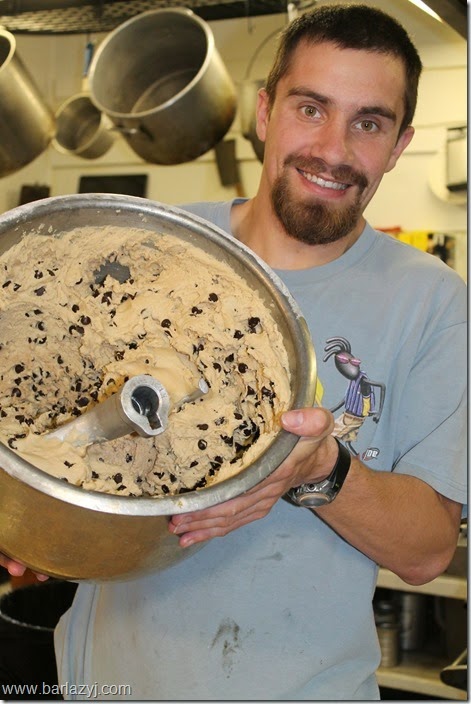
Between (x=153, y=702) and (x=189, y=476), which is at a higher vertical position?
(x=189, y=476)

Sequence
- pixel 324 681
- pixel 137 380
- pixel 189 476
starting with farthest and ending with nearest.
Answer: pixel 324 681, pixel 189 476, pixel 137 380

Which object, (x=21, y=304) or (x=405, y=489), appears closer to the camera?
(x=21, y=304)

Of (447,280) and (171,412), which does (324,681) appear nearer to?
(171,412)

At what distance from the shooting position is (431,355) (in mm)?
1204

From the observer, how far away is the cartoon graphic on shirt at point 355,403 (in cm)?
121

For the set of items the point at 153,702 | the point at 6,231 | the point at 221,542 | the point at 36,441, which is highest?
the point at 6,231

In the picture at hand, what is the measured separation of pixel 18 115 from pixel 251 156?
1.00 metres

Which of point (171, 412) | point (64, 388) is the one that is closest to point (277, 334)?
point (171, 412)

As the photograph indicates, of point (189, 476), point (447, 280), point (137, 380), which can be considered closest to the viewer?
point (137, 380)

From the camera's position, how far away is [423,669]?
7.81 feet

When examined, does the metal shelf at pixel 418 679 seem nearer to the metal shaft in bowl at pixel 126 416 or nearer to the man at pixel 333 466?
the man at pixel 333 466

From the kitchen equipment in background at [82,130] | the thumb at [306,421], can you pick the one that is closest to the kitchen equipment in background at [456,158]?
the kitchen equipment in background at [82,130]

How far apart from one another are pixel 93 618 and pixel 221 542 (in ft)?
0.81

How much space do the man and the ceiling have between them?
4.75 ft
